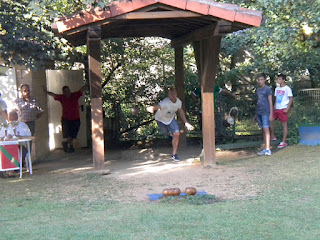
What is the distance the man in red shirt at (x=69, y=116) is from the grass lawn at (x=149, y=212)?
4.14 meters

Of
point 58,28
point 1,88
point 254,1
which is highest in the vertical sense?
point 254,1

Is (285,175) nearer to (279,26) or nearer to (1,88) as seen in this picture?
(279,26)

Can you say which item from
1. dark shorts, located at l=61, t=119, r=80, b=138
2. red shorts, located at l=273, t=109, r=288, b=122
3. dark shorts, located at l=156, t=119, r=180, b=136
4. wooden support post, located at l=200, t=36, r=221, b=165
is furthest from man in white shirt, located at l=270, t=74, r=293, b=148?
dark shorts, located at l=61, t=119, r=80, b=138

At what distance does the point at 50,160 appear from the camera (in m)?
11.5

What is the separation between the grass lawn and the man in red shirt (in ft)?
13.6

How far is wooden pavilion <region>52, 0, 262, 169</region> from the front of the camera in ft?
26.7

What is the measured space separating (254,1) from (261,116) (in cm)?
305

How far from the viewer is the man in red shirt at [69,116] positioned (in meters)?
12.4

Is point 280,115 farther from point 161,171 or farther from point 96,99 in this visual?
point 96,99

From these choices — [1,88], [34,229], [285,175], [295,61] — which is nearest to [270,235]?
[34,229]

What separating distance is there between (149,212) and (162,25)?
513 centimetres

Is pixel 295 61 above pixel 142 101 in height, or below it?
above

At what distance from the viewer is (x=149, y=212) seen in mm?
5844

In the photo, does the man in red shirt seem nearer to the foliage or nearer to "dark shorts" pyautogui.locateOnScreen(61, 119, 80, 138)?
"dark shorts" pyautogui.locateOnScreen(61, 119, 80, 138)
